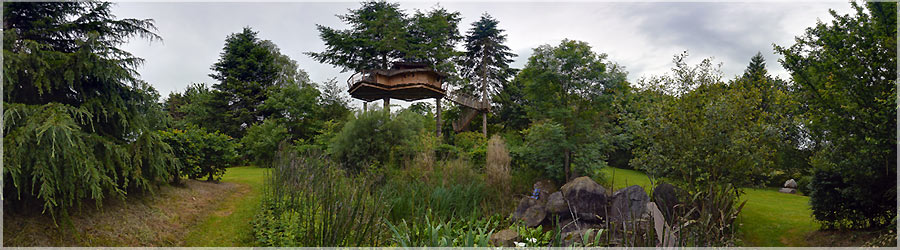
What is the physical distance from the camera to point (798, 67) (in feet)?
25.0

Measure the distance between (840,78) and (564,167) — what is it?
5.50 meters

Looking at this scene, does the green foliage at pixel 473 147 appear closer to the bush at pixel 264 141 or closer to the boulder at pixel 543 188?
the boulder at pixel 543 188

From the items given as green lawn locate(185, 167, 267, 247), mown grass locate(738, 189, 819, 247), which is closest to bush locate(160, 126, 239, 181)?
green lawn locate(185, 167, 267, 247)

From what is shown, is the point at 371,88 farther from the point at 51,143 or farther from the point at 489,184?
the point at 51,143

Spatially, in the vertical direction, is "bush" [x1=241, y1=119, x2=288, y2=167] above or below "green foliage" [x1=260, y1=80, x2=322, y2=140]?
below

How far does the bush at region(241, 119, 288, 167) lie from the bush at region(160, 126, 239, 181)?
25.7 ft

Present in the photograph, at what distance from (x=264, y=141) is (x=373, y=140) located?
8.73 meters

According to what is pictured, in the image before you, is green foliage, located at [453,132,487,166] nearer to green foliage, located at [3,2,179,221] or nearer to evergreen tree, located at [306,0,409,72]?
evergreen tree, located at [306,0,409,72]

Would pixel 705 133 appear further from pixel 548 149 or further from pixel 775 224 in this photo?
pixel 548 149

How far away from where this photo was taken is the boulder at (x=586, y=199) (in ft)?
25.9

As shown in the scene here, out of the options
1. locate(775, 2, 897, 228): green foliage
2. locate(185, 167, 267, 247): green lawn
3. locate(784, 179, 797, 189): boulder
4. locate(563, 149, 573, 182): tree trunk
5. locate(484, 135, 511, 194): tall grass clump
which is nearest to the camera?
locate(185, 167, 267, 247): green lawn

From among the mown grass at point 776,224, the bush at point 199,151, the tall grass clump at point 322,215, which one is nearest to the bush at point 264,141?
the bush at point 199,151

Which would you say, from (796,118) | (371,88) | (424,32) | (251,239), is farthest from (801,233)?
(424,32)

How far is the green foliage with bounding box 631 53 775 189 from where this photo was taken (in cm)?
746
